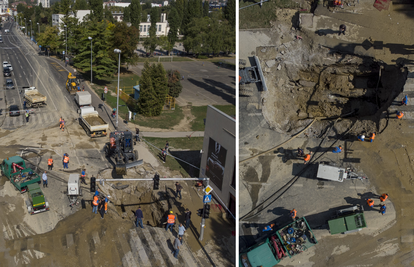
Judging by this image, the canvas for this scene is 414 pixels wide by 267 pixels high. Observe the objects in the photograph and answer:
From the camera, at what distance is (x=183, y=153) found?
3372cm

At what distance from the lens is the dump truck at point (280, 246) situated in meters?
21.4

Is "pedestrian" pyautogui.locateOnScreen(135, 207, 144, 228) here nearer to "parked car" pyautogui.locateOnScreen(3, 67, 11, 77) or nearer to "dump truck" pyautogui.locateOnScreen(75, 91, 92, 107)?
"dump truck" pyautogui.locateOnScreen(75, 91, 92, 107)

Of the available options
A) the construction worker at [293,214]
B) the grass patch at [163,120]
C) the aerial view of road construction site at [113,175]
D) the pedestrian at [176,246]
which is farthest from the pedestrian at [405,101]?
the grass patch at [163,120]

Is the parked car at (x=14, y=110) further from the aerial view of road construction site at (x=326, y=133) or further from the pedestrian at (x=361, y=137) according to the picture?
the pedestrian at (x=361, y=137)

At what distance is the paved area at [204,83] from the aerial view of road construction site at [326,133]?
22195 millimetres

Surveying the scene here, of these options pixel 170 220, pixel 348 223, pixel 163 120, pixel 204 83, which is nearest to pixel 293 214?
pixel 348 223

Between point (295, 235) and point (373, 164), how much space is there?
8.90 meters

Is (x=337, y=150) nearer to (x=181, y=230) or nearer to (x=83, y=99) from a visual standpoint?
(x=181, y=230)

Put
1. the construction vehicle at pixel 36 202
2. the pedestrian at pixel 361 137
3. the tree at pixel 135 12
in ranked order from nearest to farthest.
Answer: the construction vehicle at pixel 36 202 → the pedestrian at pixel 361 137 → the tree at pixel 135 12

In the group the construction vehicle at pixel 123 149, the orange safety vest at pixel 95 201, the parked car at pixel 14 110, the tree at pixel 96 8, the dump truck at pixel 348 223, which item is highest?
the tree at pixel 96 8

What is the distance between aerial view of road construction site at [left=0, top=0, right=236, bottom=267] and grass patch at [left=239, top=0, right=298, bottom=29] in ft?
33.4

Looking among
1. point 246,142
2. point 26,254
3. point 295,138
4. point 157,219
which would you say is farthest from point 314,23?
point 26,254

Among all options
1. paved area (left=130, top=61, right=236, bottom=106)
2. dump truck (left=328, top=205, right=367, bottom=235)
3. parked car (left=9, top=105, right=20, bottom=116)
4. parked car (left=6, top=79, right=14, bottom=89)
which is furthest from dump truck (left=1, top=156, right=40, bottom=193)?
parked car (left=6, top=79, right=14, bottom=89)

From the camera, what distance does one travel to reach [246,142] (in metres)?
26.5
